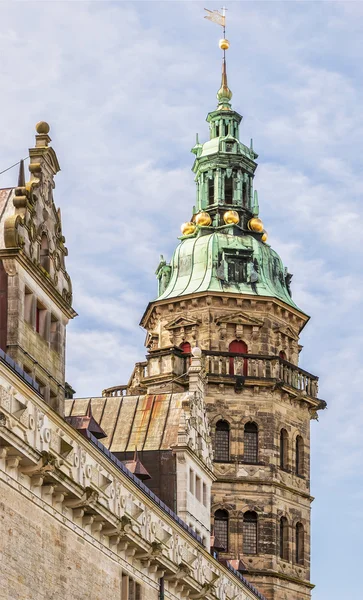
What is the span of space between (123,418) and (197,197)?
35.6 m

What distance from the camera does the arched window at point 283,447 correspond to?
98625 mm

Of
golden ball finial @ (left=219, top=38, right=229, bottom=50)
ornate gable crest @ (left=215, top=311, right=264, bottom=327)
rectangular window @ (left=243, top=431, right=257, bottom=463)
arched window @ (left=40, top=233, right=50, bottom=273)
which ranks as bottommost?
arched window @ (left=40, top=233, right=50, bottom=273)

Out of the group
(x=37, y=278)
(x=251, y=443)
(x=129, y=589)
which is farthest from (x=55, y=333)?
(x=251, y=443)

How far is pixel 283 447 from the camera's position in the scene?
3900 inches

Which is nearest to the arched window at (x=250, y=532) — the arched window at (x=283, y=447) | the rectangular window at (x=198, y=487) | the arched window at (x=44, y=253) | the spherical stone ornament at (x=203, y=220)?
the arched window at (x=283, y=447)

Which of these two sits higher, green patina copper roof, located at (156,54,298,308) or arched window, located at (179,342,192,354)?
green patina copper roof, located at (156,54,298,308)

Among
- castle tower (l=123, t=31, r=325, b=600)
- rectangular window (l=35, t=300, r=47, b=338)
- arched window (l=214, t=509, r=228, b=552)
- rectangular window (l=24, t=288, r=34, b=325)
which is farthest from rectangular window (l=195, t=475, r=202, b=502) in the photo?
arched window (l=214, t=509, r=228, b=552)

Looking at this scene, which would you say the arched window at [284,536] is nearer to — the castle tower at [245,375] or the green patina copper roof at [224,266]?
the castle tower at [245,375]

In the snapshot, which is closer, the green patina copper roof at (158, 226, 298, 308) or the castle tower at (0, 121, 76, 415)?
the castle tower at (0, 121, 76, 415)

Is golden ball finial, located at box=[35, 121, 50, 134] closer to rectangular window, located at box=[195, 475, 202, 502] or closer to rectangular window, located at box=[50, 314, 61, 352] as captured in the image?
rectangular window, located at box=[50, 314, 61, 352]

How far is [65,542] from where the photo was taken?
4616 centimetres

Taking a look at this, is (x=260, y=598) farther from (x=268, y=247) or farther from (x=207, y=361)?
(x=268, y=247)

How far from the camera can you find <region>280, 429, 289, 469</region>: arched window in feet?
324

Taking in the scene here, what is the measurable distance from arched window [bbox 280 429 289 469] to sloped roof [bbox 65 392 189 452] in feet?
73.6
